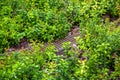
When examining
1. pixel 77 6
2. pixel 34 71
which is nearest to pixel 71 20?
pixel 77 6

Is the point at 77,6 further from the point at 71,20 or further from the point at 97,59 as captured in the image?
the point at 97,59

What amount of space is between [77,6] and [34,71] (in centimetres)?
263

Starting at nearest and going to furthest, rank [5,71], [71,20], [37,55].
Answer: [5,71]
[37,55]
[71,20]

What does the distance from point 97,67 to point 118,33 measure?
969 millimetres

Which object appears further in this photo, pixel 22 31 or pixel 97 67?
pixel 22 31

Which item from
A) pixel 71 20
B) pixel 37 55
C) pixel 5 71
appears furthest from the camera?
pixel 71 20

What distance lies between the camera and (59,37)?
7160mm

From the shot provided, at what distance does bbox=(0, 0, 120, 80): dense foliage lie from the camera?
5691 mm

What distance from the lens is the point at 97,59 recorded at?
596 centimetres

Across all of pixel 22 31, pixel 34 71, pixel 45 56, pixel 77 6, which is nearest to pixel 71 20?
pixel 77 6

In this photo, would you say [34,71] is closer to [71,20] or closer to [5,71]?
[5,71]

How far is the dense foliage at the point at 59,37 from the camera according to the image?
5.69m

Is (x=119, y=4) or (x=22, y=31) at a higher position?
(x=119, y=4)

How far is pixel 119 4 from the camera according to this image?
785 centimetres
